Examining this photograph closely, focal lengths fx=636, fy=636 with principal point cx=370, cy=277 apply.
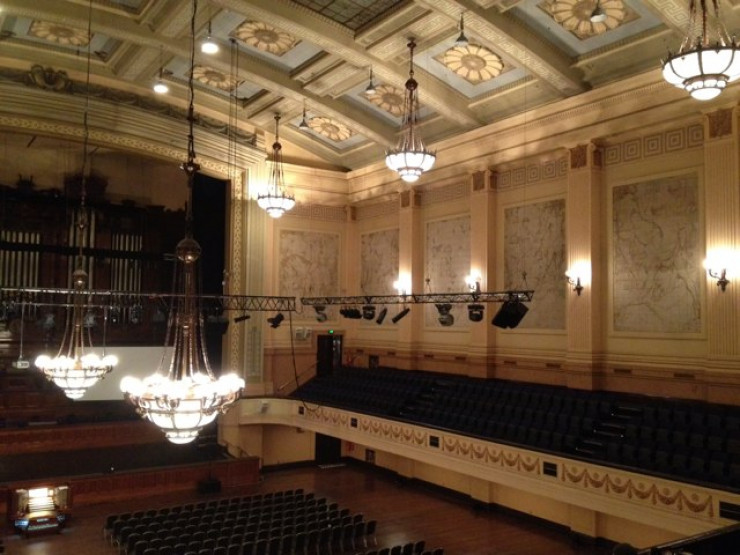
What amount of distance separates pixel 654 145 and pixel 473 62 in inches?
153

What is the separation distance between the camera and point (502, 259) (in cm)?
1477

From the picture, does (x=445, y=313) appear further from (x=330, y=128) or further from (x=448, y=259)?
(x=330, y=128)

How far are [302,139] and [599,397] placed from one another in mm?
10971

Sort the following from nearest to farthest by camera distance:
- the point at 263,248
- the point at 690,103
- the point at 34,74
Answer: the point at 690,103, the point at 34,74, the point at 263,248

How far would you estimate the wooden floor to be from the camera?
11.7m

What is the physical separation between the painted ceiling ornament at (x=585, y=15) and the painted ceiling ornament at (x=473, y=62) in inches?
64.7

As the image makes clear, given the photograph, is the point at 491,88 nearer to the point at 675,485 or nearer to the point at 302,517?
the point at 675,485

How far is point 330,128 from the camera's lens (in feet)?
57.1

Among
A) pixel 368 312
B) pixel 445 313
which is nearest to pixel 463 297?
pixel 445 313

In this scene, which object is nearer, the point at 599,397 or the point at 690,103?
the point at 690,103

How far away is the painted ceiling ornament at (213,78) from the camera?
14980 millimetres

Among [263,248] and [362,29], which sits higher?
[362,29]

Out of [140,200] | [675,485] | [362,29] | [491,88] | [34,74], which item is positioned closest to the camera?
[675,485]

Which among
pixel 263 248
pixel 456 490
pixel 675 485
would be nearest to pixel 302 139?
pixel 263 248
